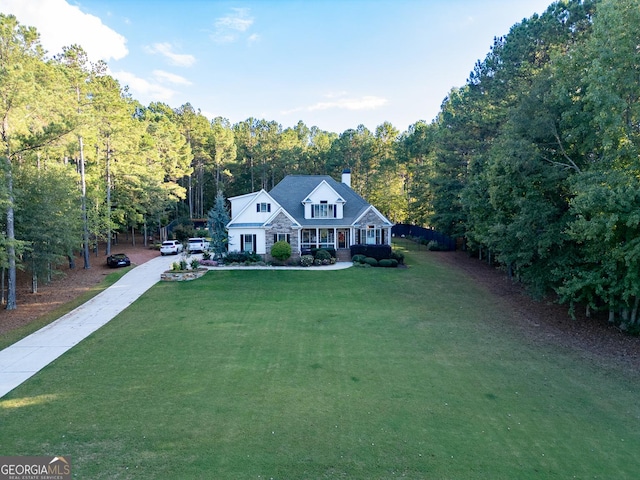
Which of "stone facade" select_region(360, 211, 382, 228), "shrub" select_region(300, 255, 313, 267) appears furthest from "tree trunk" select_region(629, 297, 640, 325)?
"shrub" select_region(300, 255, 313, 267)

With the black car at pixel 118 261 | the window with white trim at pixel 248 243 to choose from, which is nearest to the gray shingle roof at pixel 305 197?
the window with white trim at pixel 248 243

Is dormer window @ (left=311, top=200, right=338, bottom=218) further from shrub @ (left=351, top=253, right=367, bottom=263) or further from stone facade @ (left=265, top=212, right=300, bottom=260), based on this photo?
shrub @ (left=351, top=253, right=367, bottom=263)

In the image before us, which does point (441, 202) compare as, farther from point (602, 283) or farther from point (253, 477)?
point (253, 477)

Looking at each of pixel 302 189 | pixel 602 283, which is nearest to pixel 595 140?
pixel 602 283

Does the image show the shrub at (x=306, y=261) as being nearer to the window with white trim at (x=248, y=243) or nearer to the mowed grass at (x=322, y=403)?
the window with white trim at (x=248, y=243)

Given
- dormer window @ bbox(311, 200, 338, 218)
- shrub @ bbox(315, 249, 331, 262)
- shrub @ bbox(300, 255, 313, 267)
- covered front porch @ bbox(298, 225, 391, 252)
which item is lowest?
shrub @ bbox(300, 255, 313, 267)

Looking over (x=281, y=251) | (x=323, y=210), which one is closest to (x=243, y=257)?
(x=281, y=251)
